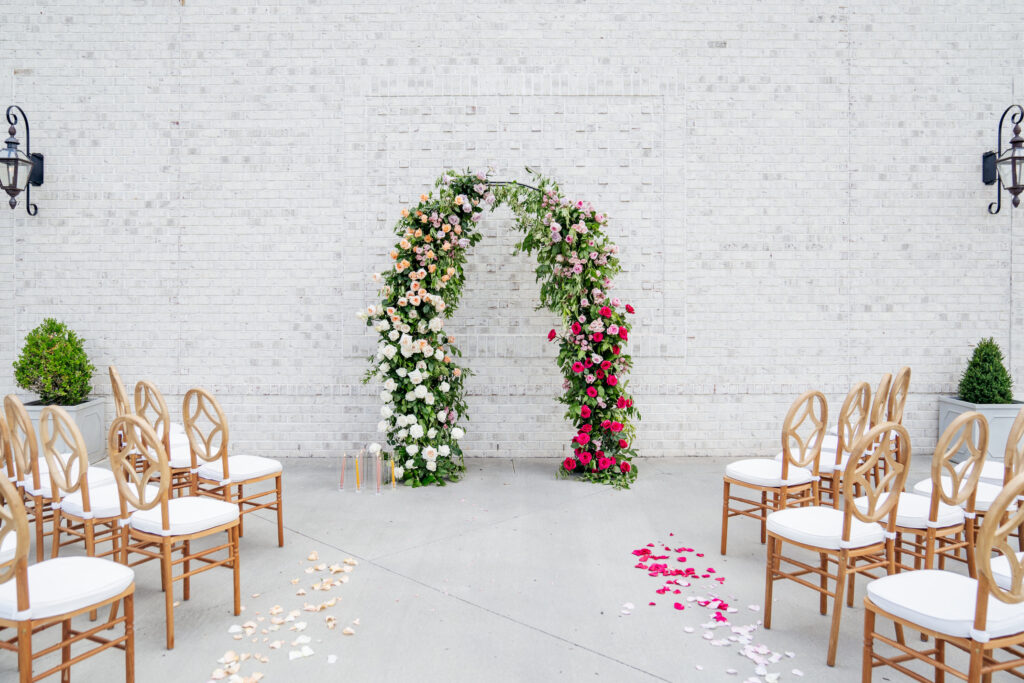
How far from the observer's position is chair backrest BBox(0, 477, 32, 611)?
6.14ft

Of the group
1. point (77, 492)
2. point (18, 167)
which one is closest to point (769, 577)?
point (77, 492)

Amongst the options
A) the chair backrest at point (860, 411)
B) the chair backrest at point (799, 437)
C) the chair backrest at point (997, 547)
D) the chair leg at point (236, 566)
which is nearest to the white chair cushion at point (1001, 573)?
the chair backrest at point (997, 547)

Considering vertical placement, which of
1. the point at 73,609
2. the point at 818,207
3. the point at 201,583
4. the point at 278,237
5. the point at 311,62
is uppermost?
the point at 311,62

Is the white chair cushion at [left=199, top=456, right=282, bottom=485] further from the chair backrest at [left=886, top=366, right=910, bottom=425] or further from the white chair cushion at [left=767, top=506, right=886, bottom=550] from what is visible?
the chair backrest at [left=886, top=366, right=910, bottom=425]

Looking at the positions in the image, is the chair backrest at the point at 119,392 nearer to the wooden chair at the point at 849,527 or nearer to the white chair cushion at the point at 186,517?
the white chair cushion at the point at 186,517

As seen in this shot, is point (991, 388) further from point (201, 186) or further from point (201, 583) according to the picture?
point (201, 186)

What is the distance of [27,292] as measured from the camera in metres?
5.59

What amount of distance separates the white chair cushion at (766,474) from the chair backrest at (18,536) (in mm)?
1444

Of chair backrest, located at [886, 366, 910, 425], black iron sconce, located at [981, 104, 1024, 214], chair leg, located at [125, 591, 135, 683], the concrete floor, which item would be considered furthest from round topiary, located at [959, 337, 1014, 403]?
chair leg, located at [125, 591, 135, 683]

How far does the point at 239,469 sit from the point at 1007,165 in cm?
594

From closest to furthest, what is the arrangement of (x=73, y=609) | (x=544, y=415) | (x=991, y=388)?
(x=73, y=609) → (x=991, y=388) → (x=544, y=415)

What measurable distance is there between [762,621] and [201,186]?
5.21 meters

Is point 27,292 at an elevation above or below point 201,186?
below

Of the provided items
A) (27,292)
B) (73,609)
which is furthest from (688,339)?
(27,292)
